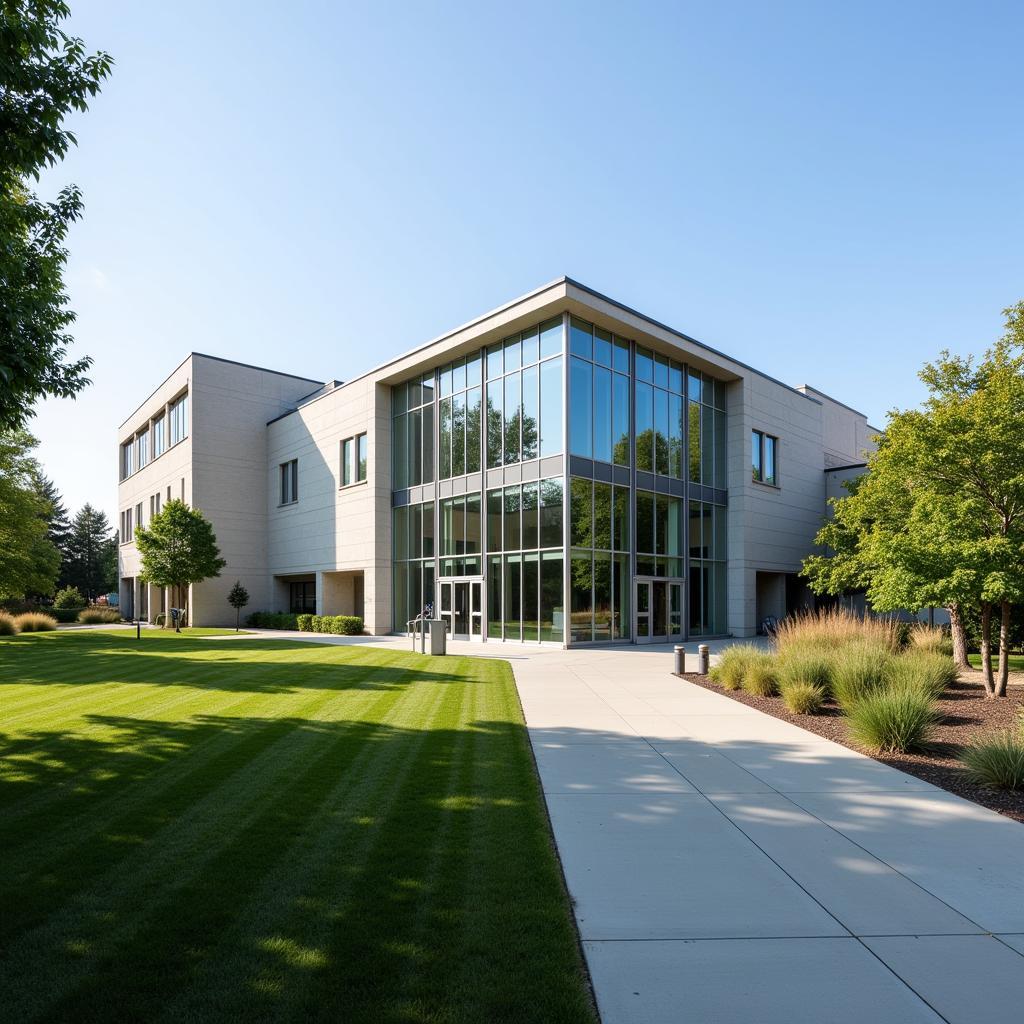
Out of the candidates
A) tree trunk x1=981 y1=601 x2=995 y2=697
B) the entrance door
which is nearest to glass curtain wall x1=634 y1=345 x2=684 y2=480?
the entrance door

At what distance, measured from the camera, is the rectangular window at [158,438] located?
157ft

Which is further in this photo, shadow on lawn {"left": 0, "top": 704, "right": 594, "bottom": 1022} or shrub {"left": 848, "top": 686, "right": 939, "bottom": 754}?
shrub {"left": 848, "top": 686, "right": 939, "bottom": 754}

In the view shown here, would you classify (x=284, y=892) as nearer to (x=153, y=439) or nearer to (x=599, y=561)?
(x=599, y=561)

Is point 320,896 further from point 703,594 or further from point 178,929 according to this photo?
point 703,594

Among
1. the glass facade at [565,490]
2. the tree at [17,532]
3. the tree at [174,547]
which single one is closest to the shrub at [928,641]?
the glass facade at [565,490]

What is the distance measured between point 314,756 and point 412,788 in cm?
177

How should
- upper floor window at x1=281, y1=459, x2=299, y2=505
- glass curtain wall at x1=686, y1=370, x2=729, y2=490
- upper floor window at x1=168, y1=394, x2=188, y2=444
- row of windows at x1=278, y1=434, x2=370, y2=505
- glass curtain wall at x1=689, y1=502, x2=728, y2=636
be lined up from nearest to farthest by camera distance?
glass curtain wall at x1=689, y1=502, x2=728, y2=636 < glass curtain wall at x1=686, y1=370, x2=729, y2=490 < row of windows at x1=278, y1=434, x2=370, y2=505 < upper floor window at x1=281, y1=459, x2=299, y2=505 < upper floor window at x1=168, y1=394, x2=188, y2=444

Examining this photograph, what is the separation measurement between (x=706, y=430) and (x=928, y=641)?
15985 millimetres

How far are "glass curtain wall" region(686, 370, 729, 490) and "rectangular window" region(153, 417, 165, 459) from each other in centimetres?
3520

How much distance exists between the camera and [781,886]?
15.7ft

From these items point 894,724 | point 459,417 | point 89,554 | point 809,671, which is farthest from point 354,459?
point 89,554

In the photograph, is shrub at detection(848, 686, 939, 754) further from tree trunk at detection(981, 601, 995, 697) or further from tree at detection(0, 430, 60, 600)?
tree at detection(0, 430, 60, 600)

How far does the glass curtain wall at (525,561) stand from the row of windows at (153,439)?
952 inches

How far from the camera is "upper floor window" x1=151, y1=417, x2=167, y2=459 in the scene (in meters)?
47.7
